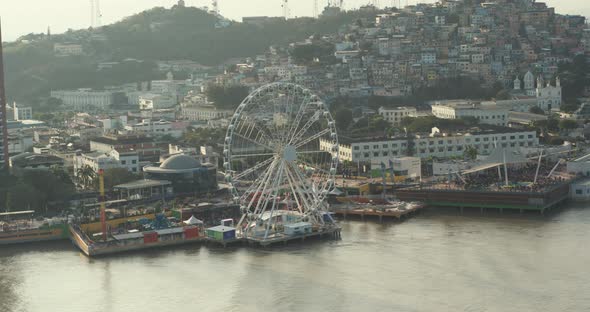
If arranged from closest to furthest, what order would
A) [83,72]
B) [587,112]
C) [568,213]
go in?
[568,213] → [587,112] → [83,72]

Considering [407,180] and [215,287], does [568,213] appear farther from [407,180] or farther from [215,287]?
[215,287]

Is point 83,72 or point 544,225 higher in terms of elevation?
point 83,72

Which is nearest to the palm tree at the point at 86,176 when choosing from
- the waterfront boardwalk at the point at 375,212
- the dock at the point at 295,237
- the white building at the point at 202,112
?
the waterfront boardwalk at the point at 375,212

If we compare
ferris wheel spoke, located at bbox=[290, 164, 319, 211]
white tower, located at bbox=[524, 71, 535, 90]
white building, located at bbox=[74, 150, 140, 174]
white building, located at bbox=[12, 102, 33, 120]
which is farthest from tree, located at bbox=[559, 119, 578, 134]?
white building, located at bbox=[12, 102, 33, 120]

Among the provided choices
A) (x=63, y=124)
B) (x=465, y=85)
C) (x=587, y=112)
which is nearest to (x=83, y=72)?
(x=63, y=124)

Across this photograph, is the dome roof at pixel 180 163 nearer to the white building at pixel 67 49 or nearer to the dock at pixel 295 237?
the dock at pixel 295 237

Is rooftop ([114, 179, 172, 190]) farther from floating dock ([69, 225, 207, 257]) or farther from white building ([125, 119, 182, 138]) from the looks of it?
white building ([125, 119, 182, 138])
